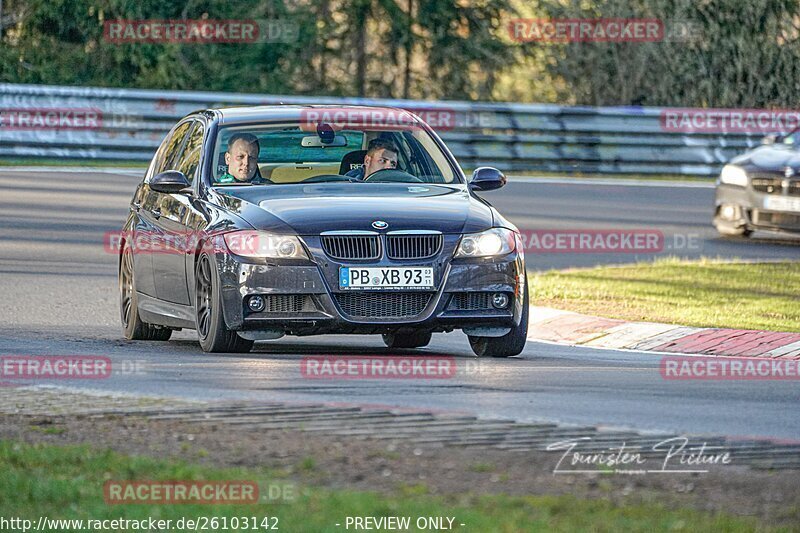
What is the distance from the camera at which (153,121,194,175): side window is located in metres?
12.1

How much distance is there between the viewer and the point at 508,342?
422 inches

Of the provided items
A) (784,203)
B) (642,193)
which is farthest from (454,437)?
(642,193)

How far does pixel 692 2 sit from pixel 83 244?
1942 centimetres

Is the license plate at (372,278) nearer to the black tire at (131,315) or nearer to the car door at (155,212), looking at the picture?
the car door at (155,212)

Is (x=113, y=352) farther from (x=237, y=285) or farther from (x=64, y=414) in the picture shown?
(x=64, y=414)

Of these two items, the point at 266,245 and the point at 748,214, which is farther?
the point at 748,214

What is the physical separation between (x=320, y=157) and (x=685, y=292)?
4.74 metres

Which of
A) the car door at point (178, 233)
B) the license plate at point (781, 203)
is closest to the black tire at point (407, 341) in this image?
the car door at point (178, 233)

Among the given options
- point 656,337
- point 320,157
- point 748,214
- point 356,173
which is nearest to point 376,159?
point 356,173

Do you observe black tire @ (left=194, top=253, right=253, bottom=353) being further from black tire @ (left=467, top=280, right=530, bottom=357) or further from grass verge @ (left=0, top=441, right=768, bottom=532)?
grass verge @ (left=0, top=441, right=768, bottom=532)

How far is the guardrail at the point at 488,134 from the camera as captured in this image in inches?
1017

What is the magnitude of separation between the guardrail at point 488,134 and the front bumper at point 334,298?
16.1 metres

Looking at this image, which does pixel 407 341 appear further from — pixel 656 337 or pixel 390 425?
pixel 390 425

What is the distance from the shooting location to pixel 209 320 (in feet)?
34.2
